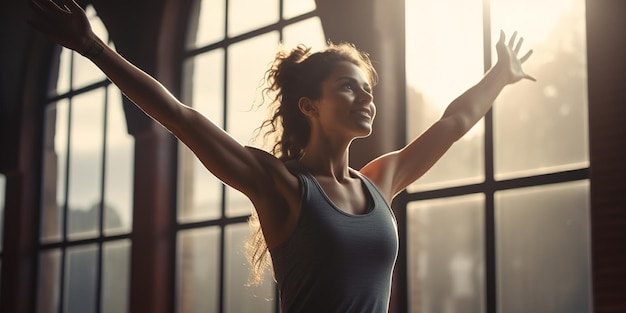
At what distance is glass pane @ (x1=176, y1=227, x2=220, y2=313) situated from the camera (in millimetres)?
6164

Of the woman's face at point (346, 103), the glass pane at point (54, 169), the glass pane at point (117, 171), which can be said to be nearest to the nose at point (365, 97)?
the woman's face at point (346, 103)

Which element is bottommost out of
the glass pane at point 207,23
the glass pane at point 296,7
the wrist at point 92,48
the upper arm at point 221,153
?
the upper arm at point 221,153

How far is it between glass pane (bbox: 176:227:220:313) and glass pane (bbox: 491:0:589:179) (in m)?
2.46

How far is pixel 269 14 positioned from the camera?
589cm

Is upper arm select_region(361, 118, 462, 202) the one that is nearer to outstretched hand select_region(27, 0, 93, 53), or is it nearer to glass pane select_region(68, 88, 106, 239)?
outstretched hand select_region(27, 0, 93, 53)

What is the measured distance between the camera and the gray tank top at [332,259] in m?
2.09

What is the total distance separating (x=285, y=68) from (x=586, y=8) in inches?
65.5

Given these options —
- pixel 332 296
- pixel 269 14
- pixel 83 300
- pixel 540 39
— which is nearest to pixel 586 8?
pixel 540 39

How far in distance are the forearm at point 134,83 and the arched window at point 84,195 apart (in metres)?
4.90

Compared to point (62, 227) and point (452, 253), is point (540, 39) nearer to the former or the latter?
point (452, 253)

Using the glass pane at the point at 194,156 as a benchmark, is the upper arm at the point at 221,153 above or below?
below

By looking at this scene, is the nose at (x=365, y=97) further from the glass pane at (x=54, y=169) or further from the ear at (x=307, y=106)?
the glass pane at (x=54, y=169)

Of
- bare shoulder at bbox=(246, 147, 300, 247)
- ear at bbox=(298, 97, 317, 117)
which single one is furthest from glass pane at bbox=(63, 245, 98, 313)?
bare shoulder at bbox=(246, 147, 300, 247)

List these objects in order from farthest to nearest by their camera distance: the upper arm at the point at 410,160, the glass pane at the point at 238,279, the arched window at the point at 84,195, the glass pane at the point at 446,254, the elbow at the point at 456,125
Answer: the arched window at the point at 84,195, the glass pane at the point at 238,279, the glass pane at the point at 446,254, the elbow at the point at 456,125, the upper arm at the point at 410,160
